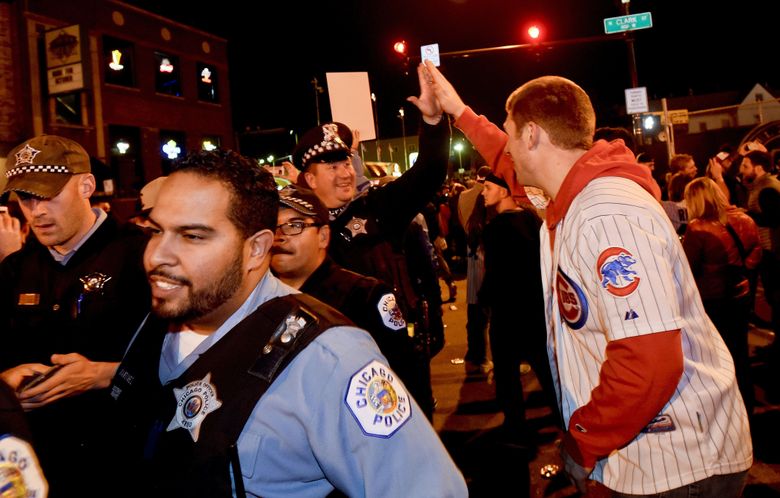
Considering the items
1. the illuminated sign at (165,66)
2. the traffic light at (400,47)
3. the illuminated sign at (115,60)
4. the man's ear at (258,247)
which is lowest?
the man's ear at (258,247)

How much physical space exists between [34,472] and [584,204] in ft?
5.90

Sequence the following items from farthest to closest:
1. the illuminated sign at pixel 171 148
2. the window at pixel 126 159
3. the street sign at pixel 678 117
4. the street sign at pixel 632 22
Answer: the illuminated sign at pixel 171 148, the window at pixel 126 159, the street sign at pixel 678 117, the street sign at pixel 632 22

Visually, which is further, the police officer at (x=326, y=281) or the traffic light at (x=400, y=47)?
the traffic light at (x=400, y=47)

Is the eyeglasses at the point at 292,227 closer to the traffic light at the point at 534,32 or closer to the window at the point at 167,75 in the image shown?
the traffic light at the point at 534,32

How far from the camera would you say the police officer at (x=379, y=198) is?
3635mm

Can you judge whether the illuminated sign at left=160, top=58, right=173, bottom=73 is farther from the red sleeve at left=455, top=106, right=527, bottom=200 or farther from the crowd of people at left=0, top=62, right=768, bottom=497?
the red sleeve at left=455, top=106, right=527, bottom=200

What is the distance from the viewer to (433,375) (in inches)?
307

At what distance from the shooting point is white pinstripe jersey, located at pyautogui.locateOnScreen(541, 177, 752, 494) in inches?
73.4

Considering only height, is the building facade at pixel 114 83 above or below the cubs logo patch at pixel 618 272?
above

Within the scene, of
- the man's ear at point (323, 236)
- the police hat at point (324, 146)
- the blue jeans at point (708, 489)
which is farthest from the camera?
the police hat at point (324, 146)

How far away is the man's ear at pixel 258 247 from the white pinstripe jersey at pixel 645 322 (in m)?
1.10

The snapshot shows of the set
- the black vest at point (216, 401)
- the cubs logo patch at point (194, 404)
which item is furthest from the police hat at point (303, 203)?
the cubs logo patch at point (194, 404)

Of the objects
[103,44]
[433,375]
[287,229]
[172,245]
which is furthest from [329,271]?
[103,44]

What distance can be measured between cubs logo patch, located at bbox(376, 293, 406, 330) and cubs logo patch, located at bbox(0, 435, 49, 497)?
1908 millimetres
